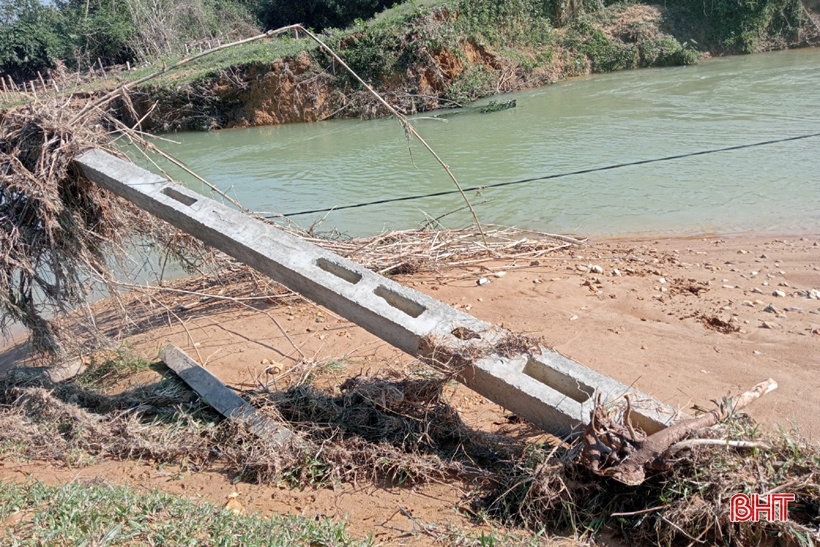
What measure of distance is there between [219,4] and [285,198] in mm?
31321

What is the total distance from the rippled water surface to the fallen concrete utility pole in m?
5.36

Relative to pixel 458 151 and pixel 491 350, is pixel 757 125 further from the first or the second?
pixel 491 350

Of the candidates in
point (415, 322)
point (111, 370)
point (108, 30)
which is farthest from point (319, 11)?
point (415, 322)

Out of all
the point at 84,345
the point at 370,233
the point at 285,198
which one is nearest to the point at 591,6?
the point at 285,198

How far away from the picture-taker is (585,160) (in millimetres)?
11414

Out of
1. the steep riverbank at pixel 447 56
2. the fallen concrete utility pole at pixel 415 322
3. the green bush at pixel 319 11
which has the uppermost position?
the green bush at pixel 319 11

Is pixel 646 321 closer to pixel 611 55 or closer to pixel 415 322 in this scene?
pixel 415 322

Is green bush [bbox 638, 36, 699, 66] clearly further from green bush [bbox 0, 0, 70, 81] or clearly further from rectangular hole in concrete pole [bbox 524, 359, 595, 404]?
green bush [bbox 0, 0, 70, 81]

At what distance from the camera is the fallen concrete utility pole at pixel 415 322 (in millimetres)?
2604

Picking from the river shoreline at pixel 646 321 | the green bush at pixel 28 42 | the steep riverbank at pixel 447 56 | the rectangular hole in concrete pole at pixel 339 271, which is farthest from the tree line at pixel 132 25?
the rectangular hole in concrete pole at pixel 339 271

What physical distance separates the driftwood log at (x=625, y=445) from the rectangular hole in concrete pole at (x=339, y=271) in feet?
4.37

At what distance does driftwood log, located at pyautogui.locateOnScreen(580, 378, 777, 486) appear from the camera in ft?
7.27

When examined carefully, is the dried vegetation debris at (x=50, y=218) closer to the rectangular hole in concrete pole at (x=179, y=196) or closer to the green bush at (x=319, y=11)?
the rectangular hole in concrete pole at (x=179, y=196)

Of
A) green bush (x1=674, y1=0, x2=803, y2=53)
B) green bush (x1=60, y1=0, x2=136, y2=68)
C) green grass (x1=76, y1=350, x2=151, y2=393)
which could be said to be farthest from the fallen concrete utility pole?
green bush (x1=60, y1=0, x2=136, y2=68)
